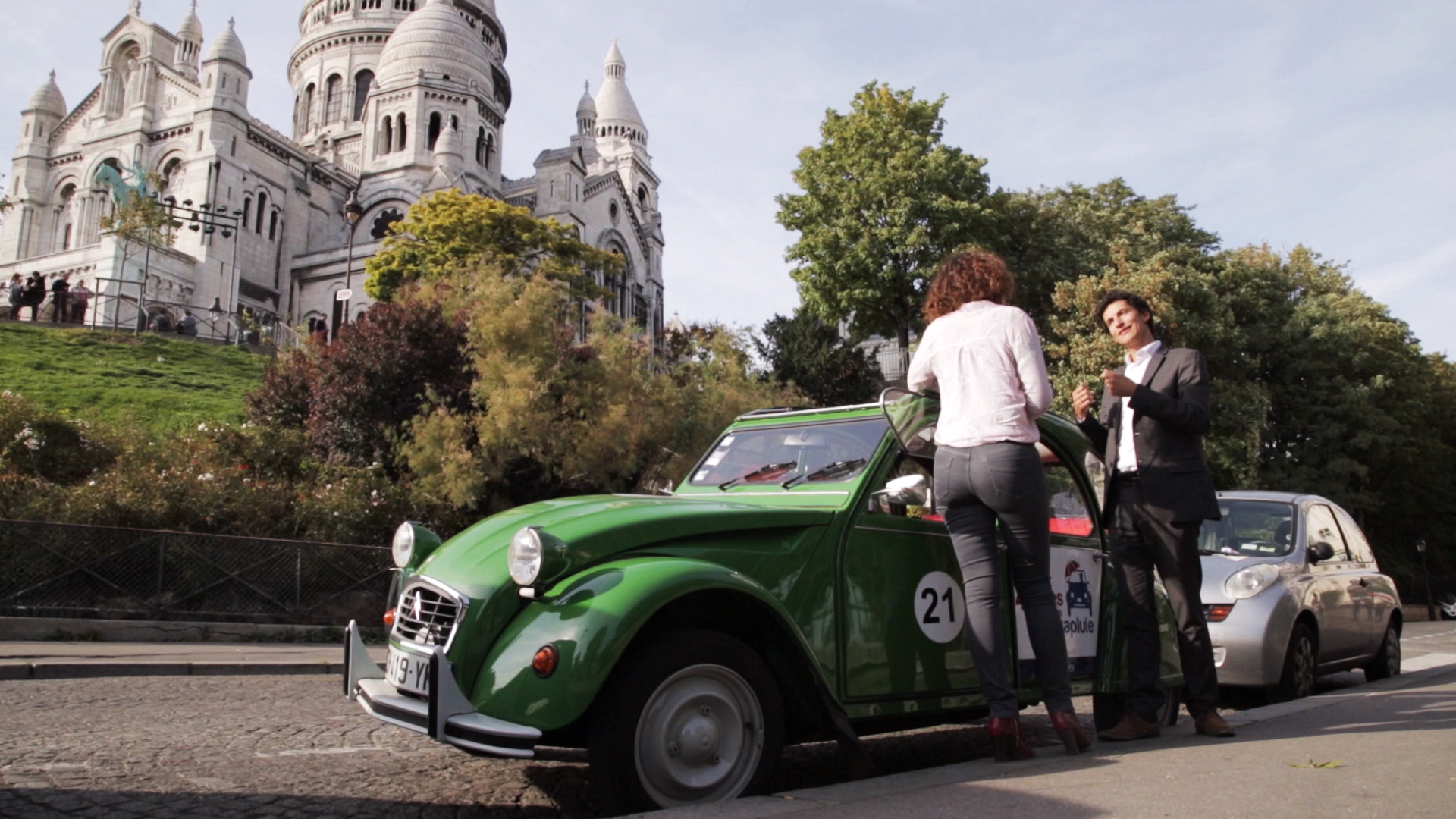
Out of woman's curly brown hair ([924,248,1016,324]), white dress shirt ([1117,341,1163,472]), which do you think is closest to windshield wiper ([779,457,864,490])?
woman's curly brown hair ([924,248,1016,324])

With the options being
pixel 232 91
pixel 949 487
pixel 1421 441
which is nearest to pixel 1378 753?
pixel 949 487

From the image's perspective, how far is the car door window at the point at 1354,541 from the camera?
877cm

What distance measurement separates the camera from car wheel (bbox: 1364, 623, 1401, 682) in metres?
8.76

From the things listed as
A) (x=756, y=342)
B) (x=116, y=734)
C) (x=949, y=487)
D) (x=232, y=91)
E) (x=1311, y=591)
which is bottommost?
(x=116, y=734)

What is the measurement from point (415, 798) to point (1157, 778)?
9.18 feet

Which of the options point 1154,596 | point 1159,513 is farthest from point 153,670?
point 1159,513

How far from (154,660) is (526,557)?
7032 mm

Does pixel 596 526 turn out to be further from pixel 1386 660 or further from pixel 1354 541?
pixel 1386 660

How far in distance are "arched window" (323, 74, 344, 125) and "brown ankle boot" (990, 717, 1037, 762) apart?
3222 inches

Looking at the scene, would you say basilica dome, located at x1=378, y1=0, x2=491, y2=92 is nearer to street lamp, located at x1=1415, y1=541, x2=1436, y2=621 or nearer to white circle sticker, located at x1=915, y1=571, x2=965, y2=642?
street lamp, located at x1=1415, y1=541, x2=1436, y2=621

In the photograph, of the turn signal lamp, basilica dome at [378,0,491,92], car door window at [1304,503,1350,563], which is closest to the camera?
the turn signal lamp

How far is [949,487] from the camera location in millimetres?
4098

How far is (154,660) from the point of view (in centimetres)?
862

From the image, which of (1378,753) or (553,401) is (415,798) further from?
(553,401)
